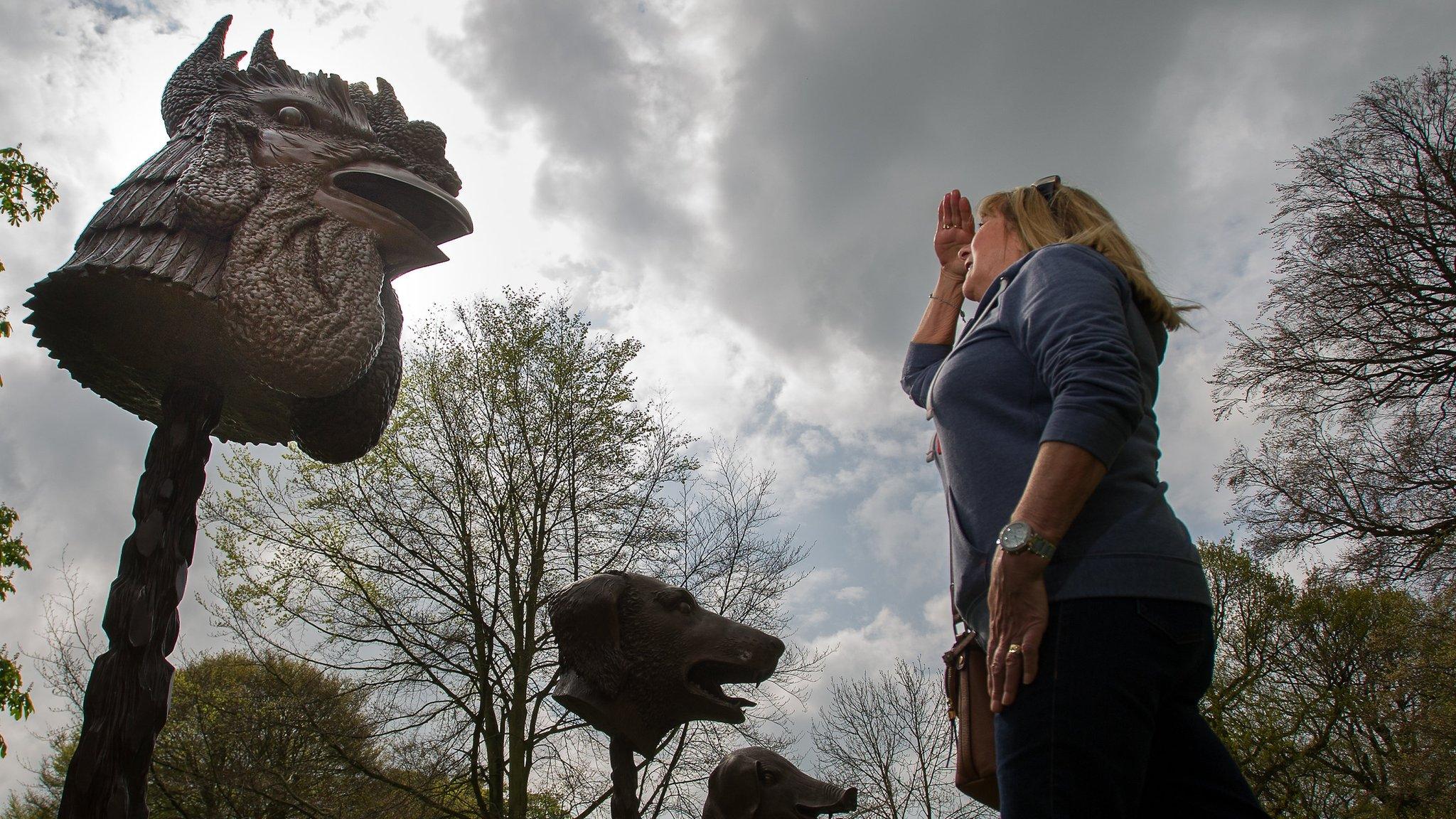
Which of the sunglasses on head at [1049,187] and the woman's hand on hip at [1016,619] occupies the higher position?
the sunglasses on head at [1049,187]

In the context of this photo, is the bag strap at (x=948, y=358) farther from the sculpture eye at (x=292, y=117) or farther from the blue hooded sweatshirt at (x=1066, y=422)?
the sculpture eye at (x=292, y=117)

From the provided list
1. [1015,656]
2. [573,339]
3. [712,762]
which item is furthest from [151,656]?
[573,339]

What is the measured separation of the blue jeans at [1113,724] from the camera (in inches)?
52.8

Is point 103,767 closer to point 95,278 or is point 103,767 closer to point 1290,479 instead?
point 95,278

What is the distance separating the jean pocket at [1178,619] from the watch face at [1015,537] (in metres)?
0.20

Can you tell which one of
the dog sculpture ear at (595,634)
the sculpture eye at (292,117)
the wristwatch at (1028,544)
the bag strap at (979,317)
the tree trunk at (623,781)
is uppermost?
the sculpture eye at (292,117)

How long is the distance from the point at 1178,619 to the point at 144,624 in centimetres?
292

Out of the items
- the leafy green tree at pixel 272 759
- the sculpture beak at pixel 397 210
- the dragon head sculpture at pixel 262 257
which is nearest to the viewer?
the dragon head sculpture at pixel 262 257

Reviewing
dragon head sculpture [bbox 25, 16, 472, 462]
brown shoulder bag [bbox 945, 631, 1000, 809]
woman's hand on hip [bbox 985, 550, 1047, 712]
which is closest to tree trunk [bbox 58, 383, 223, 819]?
dragon head sculpture [bbox 25, 16, 472, 462]

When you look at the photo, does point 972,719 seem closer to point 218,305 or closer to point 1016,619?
point 1016,619

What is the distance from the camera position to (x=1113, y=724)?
1.34m

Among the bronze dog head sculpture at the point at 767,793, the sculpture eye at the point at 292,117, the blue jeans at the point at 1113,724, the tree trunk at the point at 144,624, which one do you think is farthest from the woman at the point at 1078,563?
the sculpture eye at the point at 292,117

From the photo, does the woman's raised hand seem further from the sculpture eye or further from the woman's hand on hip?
the sculpture eye

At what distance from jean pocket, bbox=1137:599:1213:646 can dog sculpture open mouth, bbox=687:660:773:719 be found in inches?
52.7
